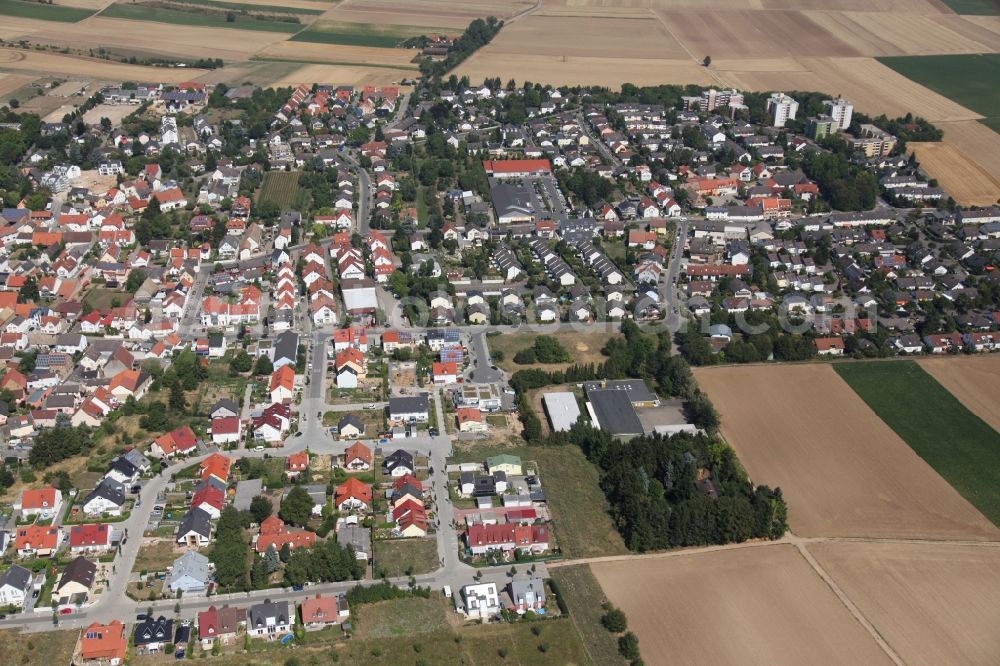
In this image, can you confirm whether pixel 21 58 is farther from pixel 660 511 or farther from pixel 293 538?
pixel 660 511

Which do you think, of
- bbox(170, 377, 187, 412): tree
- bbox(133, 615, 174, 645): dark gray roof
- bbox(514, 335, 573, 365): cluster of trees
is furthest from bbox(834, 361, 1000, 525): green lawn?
bbox(170, 377, 187, 412): tree

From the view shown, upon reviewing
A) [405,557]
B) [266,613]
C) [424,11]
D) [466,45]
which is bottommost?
[405,557]

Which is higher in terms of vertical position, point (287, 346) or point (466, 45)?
point (466, 45)

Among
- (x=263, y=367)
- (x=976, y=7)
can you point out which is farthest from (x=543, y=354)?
(x=976, y=7)

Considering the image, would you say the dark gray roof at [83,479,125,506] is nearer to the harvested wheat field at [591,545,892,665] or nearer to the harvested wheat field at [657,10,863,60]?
the harvested wheat field at [591,545,892,665]

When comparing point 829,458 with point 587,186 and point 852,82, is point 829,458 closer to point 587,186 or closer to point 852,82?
point 587,186

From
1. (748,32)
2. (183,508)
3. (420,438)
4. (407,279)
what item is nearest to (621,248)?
(407,279)
